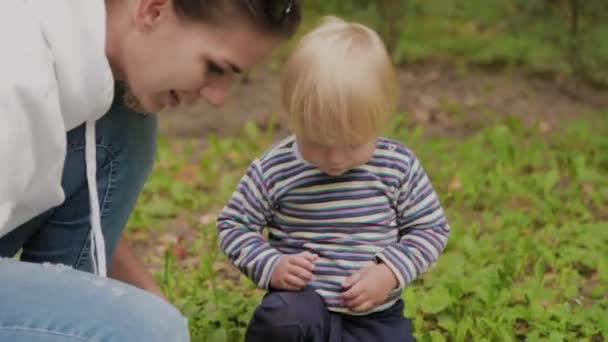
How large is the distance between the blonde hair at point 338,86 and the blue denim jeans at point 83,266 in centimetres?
46

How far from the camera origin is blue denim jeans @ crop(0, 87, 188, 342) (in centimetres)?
194

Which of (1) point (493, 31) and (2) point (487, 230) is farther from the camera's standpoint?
(1) point (493, 31)

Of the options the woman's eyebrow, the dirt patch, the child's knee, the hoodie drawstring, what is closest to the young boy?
the child's knee

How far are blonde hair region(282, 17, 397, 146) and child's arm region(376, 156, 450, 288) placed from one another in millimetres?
191

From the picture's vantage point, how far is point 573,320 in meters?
2.86

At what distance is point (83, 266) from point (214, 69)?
2.44ft

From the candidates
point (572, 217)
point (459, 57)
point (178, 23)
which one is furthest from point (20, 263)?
→ point (459, 57)

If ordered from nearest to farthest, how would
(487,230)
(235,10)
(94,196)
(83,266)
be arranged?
(235,10), (94,196), (83,266), (487,230)

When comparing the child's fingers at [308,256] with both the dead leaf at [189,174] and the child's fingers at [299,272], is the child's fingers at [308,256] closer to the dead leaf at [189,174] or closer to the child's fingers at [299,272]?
the child's fingers at [299,272]

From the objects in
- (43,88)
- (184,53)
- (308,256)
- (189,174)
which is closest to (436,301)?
(308,256)

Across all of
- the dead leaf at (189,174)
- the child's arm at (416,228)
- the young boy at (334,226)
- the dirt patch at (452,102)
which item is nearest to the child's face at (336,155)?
the young boy at (334,226)

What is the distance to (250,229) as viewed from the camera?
2480 millimetres

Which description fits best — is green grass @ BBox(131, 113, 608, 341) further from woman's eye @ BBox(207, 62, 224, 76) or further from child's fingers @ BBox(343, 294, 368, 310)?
woman's eye @ BBox(207, 62, 224, 76)

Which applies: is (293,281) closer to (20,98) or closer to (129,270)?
(129,270)
